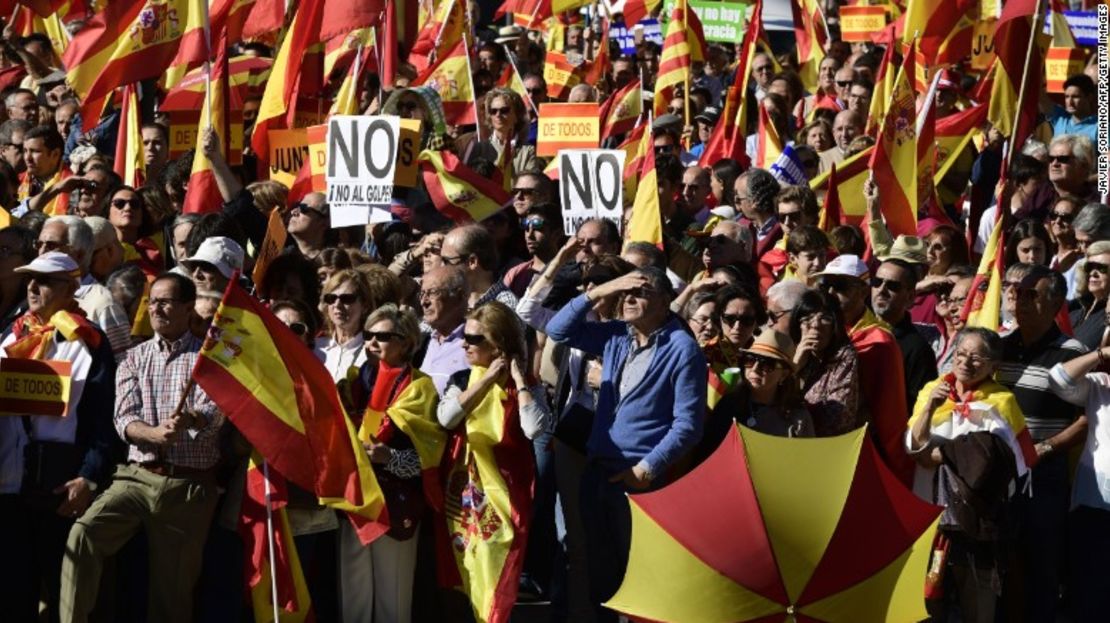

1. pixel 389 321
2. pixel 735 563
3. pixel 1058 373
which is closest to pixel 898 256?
pixel 1058 373

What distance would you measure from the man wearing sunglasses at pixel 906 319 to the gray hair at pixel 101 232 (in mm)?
3672

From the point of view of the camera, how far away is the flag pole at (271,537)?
891 cm

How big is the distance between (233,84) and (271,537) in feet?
24.7

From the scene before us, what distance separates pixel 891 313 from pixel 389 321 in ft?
7.75

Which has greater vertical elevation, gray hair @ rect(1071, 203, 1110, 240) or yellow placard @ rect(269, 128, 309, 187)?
yellow placard @ rect(269, 128, 309, 187)

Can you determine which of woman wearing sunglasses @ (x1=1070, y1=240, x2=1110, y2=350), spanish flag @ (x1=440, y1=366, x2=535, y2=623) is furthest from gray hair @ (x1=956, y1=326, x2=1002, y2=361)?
spanish flag @ (x1=440, y1=366, x2=535, y2=623)

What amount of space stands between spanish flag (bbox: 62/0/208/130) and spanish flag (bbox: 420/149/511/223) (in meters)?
1.64

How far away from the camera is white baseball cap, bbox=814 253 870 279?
10.2 m

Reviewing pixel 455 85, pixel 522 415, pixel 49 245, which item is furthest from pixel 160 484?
pixel 455 85

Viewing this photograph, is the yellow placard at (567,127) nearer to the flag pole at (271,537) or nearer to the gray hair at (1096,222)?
the gray hair at (1096,222)

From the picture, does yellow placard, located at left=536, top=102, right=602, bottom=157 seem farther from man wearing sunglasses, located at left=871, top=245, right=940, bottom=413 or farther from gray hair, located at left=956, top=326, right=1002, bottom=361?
gray hair, located at left=956, top=326, right=1002, bottom=361

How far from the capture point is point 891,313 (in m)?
10.3

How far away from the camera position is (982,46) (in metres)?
15.5

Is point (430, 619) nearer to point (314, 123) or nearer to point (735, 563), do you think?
point (735, 563)
